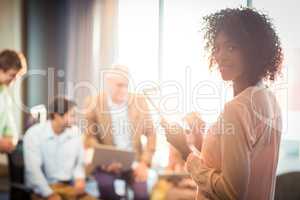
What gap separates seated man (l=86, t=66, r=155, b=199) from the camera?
1921 millimetres

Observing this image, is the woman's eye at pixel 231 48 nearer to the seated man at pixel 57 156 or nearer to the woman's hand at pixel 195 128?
the woman's hand at pixel 195 128

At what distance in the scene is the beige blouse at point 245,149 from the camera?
1702mm

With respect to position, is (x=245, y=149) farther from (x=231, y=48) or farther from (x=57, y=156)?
(x=57, y=156)

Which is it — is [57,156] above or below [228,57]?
below

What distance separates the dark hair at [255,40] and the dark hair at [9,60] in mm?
1029

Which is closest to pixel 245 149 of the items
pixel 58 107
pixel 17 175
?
pixel 58 107

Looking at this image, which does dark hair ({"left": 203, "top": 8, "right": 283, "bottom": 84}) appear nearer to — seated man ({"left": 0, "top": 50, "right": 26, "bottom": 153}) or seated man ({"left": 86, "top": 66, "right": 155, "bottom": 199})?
seated man ({"left": 86, "top": 66, "right": 155, "bottom": 199})

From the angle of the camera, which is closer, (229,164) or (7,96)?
(229,164)

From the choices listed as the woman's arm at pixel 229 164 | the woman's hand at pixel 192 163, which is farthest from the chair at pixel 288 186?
the woman's hand at pixel 192 163

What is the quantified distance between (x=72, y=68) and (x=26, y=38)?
30cm

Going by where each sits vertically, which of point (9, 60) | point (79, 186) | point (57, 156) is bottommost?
point (79, 186)

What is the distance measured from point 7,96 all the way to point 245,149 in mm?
1243

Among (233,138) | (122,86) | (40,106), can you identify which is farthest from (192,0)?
(40,106)

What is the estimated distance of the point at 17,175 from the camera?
2.13m
